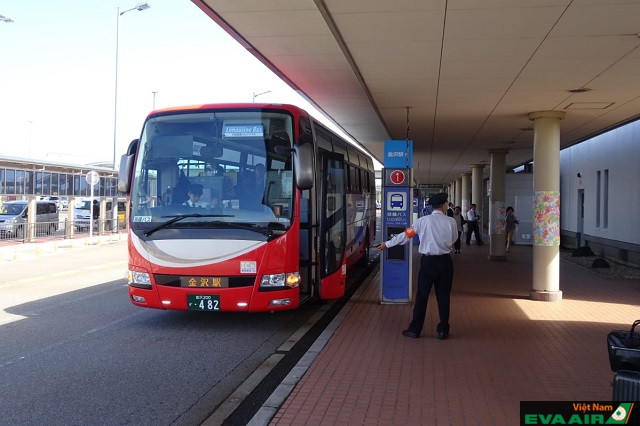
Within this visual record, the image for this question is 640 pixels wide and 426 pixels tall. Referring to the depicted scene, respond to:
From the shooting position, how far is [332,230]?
9.98m

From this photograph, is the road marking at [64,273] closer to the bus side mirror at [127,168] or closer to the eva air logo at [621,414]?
the bus side mirror at [127,168]

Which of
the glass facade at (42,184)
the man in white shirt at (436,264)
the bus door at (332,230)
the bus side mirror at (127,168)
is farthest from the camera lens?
the glass facade at (42,184)

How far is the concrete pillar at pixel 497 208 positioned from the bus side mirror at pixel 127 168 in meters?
13.4

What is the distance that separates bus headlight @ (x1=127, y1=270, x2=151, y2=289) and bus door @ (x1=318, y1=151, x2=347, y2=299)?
258cm

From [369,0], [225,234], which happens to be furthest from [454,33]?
[225,234]

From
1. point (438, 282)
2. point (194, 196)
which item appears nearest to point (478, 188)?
point (438, 282)

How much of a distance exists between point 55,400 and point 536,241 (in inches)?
357

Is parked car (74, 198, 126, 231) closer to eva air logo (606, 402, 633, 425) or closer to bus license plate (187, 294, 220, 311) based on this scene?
bus license plate (187, 294, 220, 311)

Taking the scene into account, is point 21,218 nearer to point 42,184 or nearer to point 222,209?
point 42,184

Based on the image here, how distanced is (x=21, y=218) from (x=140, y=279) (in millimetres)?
22799

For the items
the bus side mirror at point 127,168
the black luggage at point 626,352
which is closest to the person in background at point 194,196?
the bus side mirror at point 127,168

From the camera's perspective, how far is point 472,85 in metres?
9.88

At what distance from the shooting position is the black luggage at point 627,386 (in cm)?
321

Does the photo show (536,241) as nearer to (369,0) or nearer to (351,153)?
(351,153)
